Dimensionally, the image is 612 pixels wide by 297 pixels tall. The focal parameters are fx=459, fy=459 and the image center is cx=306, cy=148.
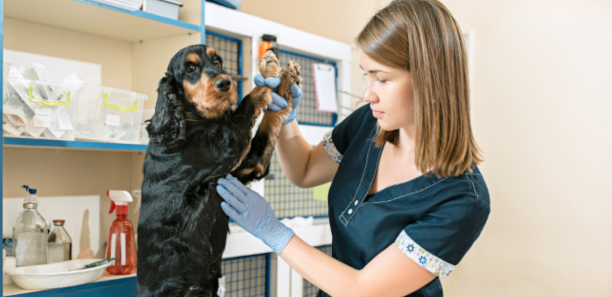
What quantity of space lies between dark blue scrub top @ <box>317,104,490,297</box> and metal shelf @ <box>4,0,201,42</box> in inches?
33.9

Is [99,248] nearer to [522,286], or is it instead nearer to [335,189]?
[335,189]

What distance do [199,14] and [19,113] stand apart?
75 centimetres

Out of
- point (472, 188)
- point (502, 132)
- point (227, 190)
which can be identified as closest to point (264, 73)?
point (227, 190)

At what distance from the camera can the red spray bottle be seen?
5.79 feet

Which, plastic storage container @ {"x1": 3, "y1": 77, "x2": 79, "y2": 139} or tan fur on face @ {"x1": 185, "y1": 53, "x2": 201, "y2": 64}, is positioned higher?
tan fur on face @ {"x1": 185, "y1": 53, "x2": 201, "y2": 64}

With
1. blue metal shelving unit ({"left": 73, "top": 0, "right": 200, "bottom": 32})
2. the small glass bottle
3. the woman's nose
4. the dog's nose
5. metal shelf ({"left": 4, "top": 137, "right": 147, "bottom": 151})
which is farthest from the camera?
the small glass bottle

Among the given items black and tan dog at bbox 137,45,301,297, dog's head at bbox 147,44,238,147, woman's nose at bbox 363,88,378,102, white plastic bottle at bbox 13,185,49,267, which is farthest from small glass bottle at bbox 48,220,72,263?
woman's nose at bbox 363,88,378,102

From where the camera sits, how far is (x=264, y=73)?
132 centimetres

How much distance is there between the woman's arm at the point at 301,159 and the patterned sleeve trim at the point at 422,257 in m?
0.53

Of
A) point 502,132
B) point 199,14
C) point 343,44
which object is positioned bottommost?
point 502,132

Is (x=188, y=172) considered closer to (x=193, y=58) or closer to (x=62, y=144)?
(x=193, y=58)

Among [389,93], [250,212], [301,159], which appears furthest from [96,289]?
[389,93]

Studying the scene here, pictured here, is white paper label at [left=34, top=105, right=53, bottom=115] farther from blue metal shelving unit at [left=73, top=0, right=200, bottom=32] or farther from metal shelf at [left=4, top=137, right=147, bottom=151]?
blue metal shelving unit at [left=73, top=0, right=200, bottom=32]

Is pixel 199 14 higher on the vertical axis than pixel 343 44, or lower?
lower
